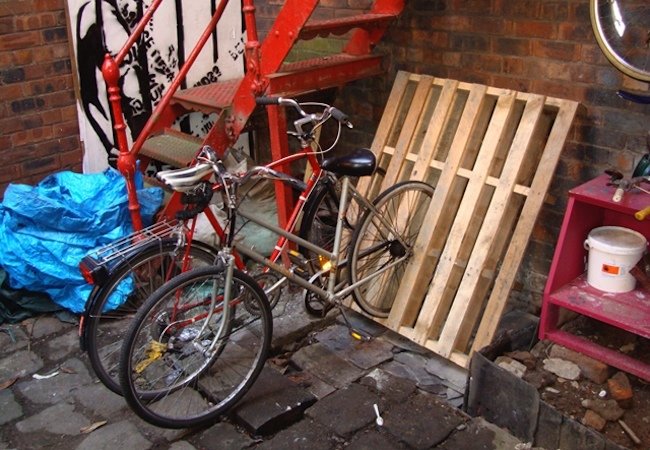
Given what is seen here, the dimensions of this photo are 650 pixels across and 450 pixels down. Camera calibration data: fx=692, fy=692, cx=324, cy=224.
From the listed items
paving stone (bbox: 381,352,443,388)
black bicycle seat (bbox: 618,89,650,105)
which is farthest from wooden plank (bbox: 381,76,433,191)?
black bicycle seat (bbox: 618,89,650,105)

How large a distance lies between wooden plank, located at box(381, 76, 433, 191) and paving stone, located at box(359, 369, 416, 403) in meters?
1.23

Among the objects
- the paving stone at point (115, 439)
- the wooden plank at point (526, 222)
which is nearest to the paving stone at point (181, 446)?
the paving stone at point (115, 439)

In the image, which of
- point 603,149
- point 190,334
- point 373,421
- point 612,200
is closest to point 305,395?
point 373,421

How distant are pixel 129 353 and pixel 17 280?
161 centimetres

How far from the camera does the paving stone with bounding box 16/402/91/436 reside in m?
3.47

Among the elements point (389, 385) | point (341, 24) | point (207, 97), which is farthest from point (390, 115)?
point (389, 385)

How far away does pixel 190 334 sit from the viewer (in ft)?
11.3

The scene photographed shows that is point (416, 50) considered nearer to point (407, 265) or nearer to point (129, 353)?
point (407, 265)

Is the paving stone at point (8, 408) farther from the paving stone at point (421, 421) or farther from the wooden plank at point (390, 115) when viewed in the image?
the wooden plank at point (390, 115)

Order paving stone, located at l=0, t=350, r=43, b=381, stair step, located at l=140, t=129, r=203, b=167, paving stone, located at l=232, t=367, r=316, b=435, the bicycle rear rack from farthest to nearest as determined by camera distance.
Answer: stair step, located at l=140, t=129, r=203, b=167 → paving stone, located at l=0, t=350, r=43, b=381 → paving stone, located at l=232, t=367, r=316, b=435 → the bicycle rear rack

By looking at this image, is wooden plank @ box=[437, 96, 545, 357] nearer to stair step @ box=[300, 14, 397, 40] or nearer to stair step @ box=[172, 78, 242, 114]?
stair step @ box=[300, 14, 397, 40]

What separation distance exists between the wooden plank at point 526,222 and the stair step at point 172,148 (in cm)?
216

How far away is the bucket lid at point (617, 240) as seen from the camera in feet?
11.0

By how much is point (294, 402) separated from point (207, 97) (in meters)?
2.41
